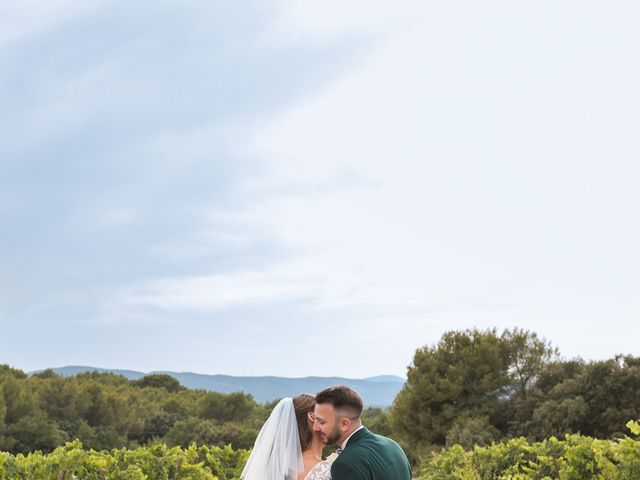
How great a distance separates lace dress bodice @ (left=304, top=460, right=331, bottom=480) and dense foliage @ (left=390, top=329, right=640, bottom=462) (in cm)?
2521

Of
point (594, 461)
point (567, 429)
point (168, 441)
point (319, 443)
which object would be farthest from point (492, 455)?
point (168, 441)

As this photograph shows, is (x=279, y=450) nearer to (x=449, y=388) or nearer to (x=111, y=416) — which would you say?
(x=449, y=388)

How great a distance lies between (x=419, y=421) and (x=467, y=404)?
89.4 inches

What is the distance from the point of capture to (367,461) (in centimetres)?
369

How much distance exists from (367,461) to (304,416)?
112cm

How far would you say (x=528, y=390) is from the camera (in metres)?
32.2

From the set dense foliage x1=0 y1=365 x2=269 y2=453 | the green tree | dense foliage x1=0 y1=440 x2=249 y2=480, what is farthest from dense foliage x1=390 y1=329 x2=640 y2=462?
dense foliage x1=0 y1=440 x2=249 y2=480

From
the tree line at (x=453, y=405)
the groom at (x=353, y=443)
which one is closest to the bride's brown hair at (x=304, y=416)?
the groom at (x=353, y=443)

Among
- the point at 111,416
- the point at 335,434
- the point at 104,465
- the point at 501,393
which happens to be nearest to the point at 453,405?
the point at 501,393

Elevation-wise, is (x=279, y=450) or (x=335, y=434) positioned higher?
(x=335, y=434)

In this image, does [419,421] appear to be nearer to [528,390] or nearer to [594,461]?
[528,390]

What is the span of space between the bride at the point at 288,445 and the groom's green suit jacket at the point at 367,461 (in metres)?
0.79

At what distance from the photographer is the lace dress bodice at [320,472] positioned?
4293 millimetres

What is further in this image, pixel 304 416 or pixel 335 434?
pixel 304 416
